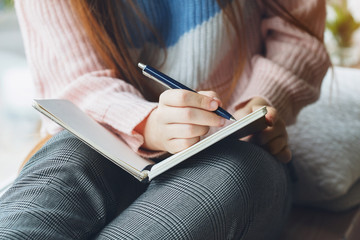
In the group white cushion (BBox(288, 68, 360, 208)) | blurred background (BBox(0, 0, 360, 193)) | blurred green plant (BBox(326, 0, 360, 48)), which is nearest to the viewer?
white cushion (BBox(288, 68, 360, 208))

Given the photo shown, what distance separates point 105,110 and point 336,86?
0.65 m

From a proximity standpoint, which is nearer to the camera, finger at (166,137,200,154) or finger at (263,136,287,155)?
finger at (166,137,200,154)

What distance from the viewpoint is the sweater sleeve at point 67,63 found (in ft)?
2.33

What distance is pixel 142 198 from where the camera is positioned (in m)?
0.56

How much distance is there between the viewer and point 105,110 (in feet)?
2.26

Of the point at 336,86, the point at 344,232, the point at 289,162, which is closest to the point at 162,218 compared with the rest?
the point at 289,162

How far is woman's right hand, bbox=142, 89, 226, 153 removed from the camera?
54 centimetres

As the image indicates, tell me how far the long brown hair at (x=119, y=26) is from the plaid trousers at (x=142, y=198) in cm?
18

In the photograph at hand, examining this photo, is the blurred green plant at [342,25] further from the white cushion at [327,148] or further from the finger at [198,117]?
the finger at [198,117]

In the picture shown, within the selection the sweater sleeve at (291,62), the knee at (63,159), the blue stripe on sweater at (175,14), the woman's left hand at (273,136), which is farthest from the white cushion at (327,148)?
the knee at (63,159)

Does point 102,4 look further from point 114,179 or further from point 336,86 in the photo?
point 336,86

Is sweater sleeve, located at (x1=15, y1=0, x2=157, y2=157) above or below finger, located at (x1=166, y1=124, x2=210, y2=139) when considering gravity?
above

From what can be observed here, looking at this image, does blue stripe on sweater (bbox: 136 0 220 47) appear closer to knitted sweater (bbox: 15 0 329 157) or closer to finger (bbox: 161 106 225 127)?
knitted sweater (bbox: 15 0 329 157)

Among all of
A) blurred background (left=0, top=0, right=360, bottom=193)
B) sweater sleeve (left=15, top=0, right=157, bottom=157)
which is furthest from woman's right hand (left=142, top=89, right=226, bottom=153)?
blurred background (left=0, top=0, right=360, bottom=193)
